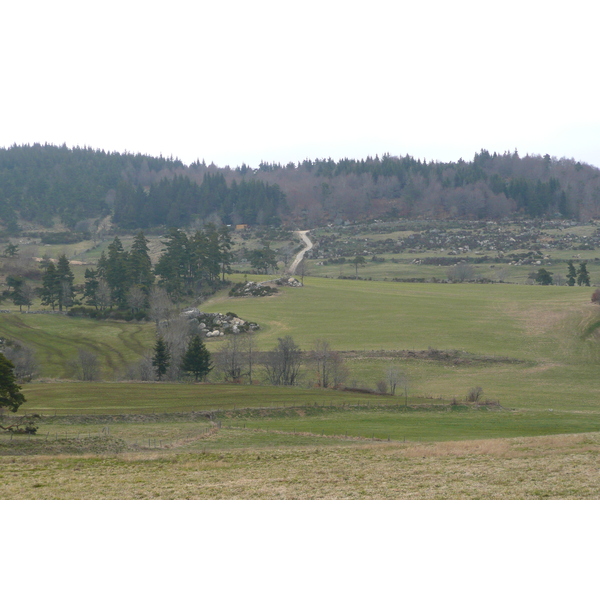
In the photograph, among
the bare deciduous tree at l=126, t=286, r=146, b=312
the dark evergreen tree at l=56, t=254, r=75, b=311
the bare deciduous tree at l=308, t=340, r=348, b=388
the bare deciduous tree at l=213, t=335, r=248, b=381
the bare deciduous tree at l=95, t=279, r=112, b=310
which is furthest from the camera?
the dark evergreen tree at l=56, t=254, r=75, b=311

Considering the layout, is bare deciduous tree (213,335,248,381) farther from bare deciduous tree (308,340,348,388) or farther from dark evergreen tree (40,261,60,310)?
dark evergreen tree (40,261,60,310)

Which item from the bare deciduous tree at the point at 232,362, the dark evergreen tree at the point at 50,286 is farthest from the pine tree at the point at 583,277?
the dark evergreen tree at the point at 50,286

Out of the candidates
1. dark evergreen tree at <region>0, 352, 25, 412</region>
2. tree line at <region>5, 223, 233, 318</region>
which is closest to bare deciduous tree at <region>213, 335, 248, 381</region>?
tree line at <region>5, 223, 233, 318</region>

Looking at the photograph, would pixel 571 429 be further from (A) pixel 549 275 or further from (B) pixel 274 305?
(A) pixel 549 275

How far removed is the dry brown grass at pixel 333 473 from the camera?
851 inches

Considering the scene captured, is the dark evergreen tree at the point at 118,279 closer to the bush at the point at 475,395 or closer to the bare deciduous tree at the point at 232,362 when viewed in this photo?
the bare deciduous tree at the point at 232,362

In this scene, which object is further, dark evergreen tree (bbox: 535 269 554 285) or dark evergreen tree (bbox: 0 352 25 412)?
dark evergreen tree (bbox: 535 269 554 285)

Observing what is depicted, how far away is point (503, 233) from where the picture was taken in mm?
192375

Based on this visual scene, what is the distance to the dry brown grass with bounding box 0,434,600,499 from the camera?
2161cm

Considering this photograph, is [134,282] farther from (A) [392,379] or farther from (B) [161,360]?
(A) [392,379]

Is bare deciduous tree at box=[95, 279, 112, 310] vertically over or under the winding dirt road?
under

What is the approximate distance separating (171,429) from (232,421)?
5059 millimetres

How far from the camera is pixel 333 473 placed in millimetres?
25422
